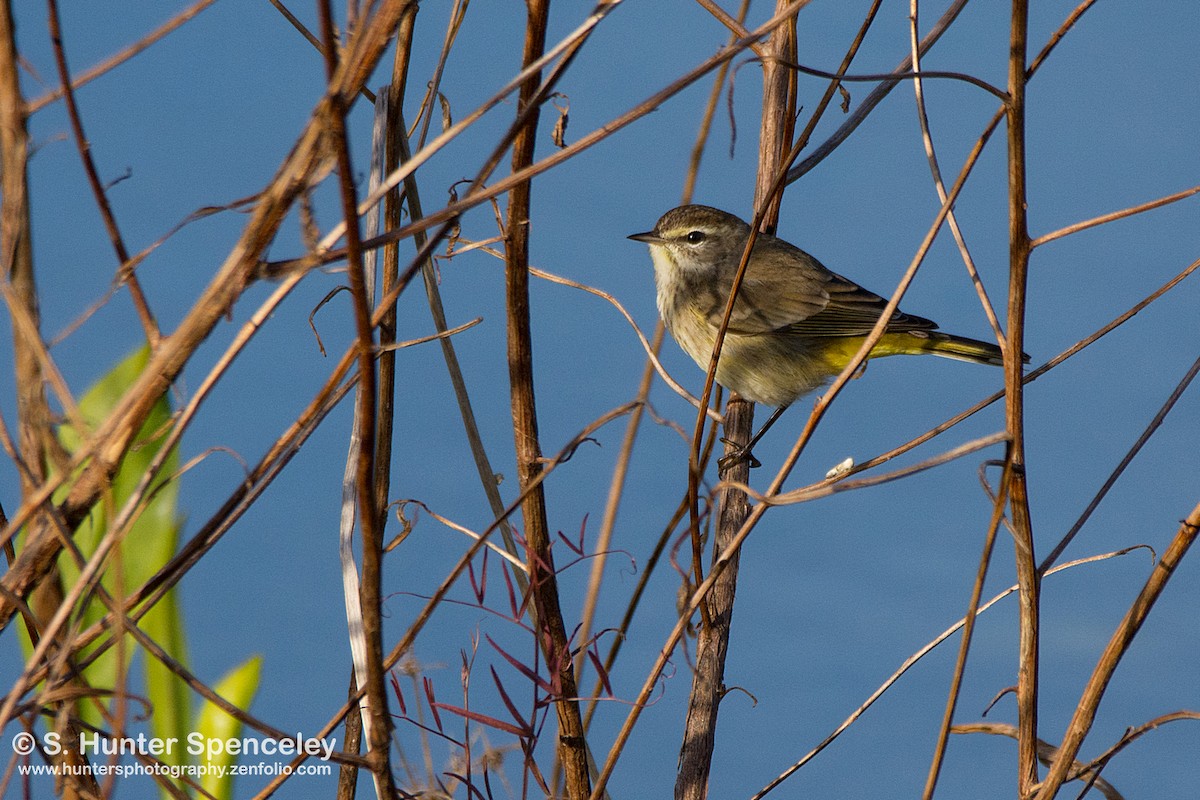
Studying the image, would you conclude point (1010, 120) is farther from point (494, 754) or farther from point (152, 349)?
point (494, 754)

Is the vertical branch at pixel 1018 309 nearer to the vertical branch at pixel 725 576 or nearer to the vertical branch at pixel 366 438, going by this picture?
the vertical branch at pixel 725 576

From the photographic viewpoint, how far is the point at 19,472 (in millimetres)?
885

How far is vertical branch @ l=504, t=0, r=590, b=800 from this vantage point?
3.41 ft

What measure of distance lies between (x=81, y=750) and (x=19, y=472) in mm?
305

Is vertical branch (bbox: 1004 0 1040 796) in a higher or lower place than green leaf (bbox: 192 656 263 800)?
higher

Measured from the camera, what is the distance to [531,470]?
1.12 m

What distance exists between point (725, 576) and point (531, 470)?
1.36 feet

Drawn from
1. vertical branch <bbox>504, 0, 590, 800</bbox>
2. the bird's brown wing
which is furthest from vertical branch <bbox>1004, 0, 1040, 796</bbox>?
the bird's brown wing

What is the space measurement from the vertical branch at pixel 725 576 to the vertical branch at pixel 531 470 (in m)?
0.15

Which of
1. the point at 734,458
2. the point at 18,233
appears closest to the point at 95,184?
the point at 18,233

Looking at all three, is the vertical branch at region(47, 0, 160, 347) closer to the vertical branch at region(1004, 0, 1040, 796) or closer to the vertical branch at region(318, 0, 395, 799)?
the vertical branch at region(318, 0, 395, 799)

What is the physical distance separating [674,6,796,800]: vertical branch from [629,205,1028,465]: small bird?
A: 1.01 metres

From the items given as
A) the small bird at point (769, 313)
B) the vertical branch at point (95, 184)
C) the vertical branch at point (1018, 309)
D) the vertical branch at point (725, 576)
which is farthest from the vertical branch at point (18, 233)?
the small bird at point (769, 313)

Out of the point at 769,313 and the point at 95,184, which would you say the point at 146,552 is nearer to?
the point at 95,184
